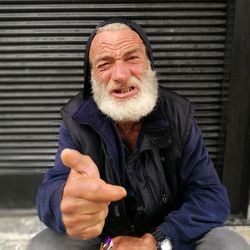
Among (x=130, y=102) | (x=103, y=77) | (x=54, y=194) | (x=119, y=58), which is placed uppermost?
(x=119, y=58)

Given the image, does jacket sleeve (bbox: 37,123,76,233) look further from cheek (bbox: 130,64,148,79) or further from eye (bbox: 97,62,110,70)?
cheek (bbox: 130,64,148,79)

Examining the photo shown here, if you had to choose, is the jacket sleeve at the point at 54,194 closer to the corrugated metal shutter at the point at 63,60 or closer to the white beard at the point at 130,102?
the white beard at the point at 130,102

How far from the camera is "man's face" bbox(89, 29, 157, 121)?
1925mm

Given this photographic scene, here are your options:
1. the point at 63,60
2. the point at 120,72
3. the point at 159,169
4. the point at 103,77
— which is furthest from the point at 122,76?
the point at 63,60

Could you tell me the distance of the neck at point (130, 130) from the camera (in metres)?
2.06

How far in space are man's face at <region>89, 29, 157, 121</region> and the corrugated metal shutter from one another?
2.69ft

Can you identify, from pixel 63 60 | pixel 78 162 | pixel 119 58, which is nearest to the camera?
pixel 78 162

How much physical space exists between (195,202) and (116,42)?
919mm

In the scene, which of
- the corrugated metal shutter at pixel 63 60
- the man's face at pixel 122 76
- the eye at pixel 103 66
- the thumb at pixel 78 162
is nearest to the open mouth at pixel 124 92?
the man's face at pixel 122 76

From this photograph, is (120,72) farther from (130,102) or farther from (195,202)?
(195,202)

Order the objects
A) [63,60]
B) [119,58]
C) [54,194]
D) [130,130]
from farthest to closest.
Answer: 1. [63,60]
2. [130,130]
3. [119,58]
4. [54,194]

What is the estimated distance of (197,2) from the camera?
108 inches

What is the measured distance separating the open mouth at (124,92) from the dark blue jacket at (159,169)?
0.16m

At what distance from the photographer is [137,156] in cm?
195
